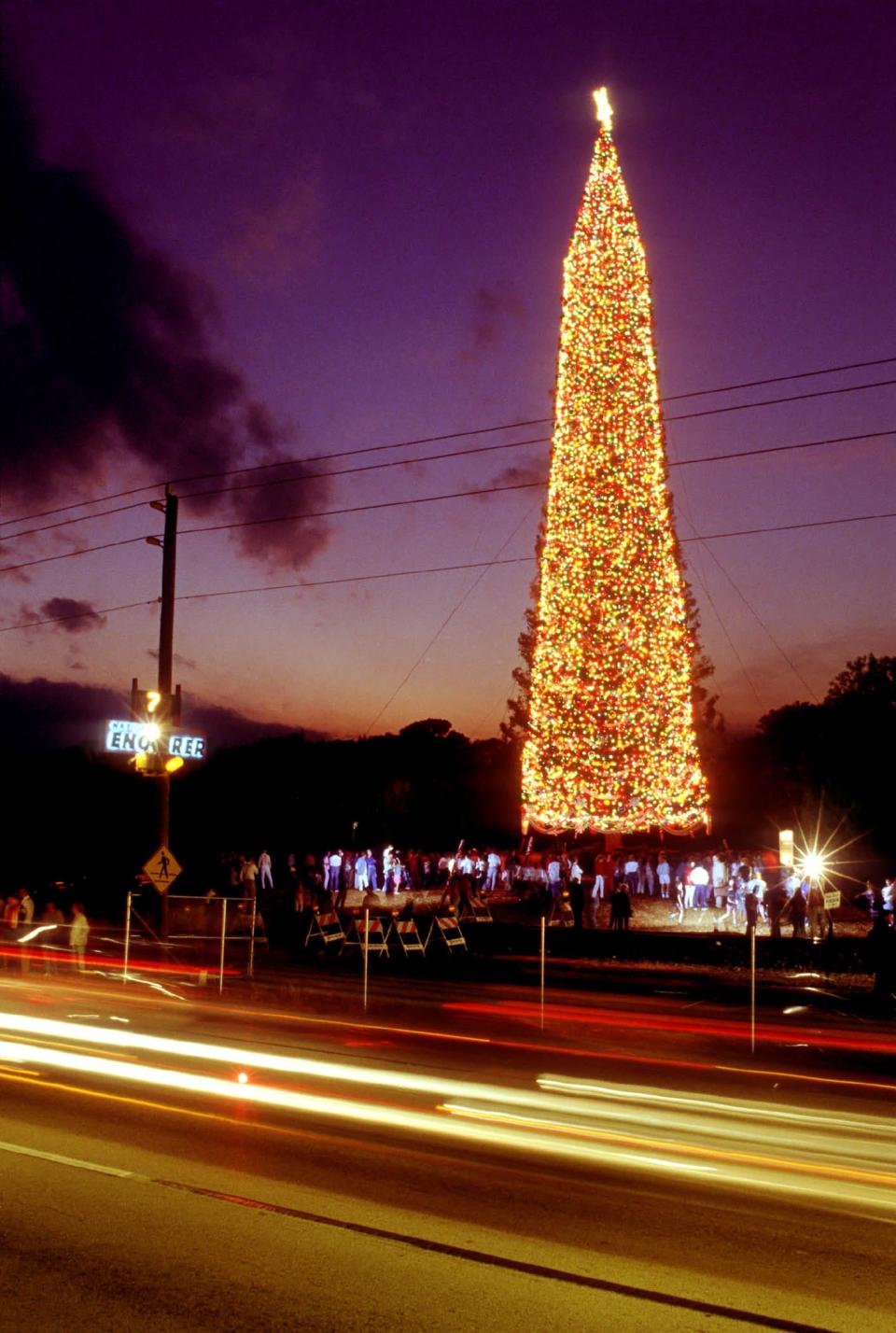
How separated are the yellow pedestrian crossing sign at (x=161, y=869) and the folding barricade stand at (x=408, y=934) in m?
5.26

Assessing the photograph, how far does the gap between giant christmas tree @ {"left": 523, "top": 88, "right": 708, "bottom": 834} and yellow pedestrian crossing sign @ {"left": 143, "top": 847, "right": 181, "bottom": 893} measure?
45.0ft

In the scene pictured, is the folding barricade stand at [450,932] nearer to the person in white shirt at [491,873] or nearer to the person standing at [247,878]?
the person standing at [247,878]

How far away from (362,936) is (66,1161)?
60.6 feet

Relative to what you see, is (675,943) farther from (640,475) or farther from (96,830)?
(96,830)

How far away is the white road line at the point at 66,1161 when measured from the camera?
7.26 metres

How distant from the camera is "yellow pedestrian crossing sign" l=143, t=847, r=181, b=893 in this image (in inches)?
833

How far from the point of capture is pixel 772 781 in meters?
62.9

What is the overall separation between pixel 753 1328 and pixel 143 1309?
8.29 ft

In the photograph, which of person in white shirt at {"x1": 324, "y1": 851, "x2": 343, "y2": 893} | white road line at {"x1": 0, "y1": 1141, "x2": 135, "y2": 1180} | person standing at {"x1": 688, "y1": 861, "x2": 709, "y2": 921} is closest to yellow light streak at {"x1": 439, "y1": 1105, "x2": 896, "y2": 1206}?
white road line at {"x1": 0, "y1": 1141, "x2": 135, "y2": 1180}

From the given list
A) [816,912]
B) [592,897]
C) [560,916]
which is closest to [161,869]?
[560,916]

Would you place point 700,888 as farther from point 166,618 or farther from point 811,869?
point 166,618

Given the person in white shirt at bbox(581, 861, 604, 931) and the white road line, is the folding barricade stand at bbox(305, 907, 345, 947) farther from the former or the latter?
the white road line

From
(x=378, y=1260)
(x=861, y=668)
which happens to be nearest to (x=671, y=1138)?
(x=378, y=1260)

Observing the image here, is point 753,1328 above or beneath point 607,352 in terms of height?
beneath
